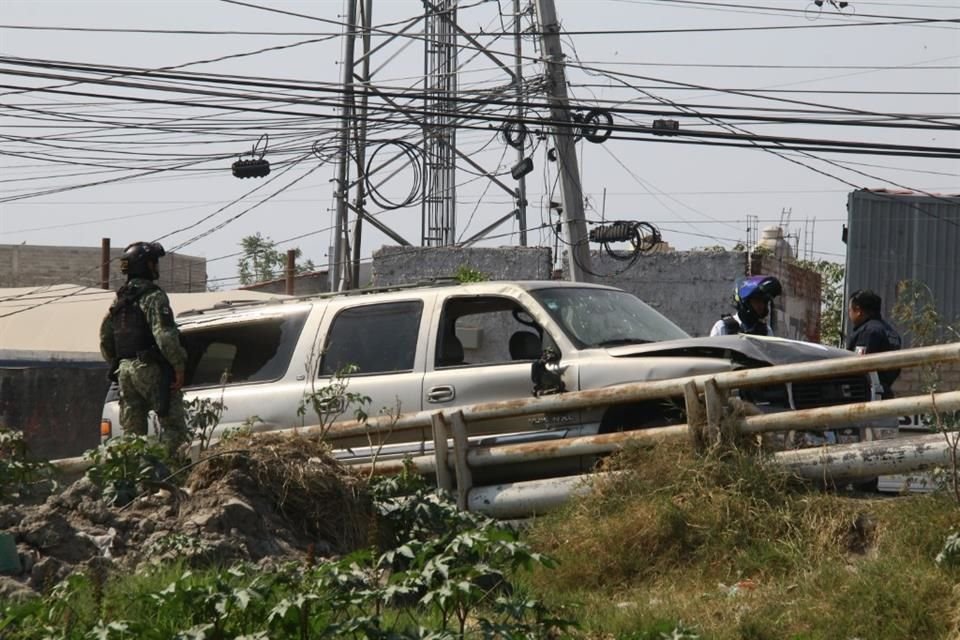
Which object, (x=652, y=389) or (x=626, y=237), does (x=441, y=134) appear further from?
(x=652, y=389)

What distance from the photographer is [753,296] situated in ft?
34.9

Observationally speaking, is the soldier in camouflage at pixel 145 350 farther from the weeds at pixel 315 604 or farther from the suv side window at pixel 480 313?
the weeds at pixel 315 604

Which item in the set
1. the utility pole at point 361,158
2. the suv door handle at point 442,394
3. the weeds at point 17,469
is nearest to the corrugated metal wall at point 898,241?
the utility pole at point 361,158

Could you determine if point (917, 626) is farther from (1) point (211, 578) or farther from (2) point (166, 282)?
(2) point (166, 282)

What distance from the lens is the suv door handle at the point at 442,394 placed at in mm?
9336

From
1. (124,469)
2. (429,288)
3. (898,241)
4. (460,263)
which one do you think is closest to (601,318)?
(429,288)

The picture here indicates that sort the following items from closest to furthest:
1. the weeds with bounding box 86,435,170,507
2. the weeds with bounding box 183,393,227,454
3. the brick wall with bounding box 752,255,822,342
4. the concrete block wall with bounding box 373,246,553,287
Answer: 1. the weeds with bounding box 86,435,170,507
2. the weeds with bounding box 183,393,227,454
3. the concrete block wall with bounding box 373,246,553,287
4. the brick wall with bounding box 752,255,822,342

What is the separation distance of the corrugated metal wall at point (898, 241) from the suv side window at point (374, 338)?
953 centimetres

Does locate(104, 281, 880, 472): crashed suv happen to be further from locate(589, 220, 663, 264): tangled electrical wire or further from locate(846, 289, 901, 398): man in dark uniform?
locate(589, 220, 663, 264): tangled electrical wire

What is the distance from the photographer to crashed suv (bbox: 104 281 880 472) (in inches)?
347

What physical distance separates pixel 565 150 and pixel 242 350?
5.97 meters

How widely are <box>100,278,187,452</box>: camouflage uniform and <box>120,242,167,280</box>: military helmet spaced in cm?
6

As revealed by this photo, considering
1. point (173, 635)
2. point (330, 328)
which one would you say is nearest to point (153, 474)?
point (330, 328)

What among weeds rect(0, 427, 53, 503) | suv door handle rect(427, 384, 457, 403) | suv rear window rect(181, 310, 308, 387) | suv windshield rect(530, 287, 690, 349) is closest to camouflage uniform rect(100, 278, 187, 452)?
suv rear window rect(181, 310, 308, 387)
